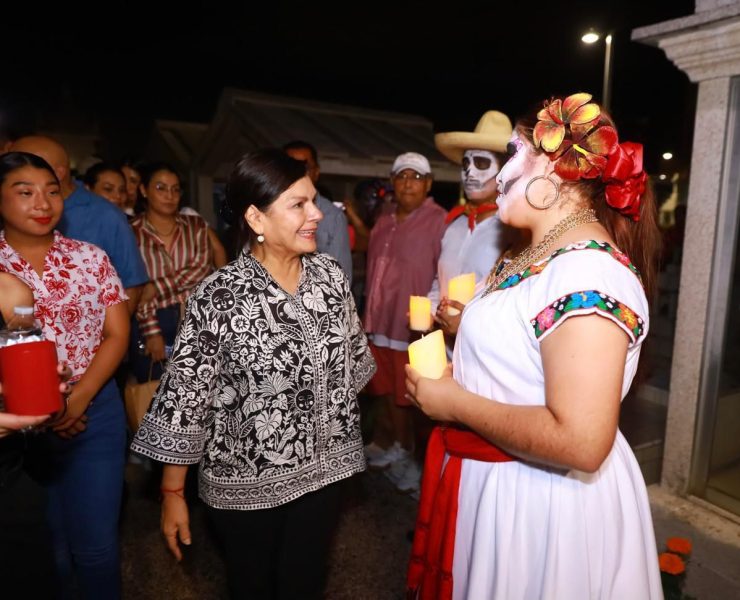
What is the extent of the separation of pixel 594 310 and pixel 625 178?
0.43 meters

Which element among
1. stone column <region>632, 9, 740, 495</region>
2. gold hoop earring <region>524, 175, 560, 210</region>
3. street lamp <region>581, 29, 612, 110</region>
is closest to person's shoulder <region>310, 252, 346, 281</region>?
gold hoop earring <region>524, 175, 560, 210</region>

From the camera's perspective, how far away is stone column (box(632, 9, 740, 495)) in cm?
316

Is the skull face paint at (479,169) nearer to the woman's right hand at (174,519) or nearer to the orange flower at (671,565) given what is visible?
the orange flower at (671,565)

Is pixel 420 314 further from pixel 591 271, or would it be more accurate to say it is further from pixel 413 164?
pixel 413 164

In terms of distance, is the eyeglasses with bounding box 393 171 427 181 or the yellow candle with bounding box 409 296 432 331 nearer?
the yellow candle with bounding box 409 296 432 331

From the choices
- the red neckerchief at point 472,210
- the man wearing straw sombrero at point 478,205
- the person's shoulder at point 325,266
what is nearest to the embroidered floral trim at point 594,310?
the person's shoulder at point 325,266

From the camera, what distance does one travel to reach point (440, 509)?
1754 mm

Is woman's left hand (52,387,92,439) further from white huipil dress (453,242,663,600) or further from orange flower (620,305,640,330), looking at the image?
orange flower (620,305,640,330)

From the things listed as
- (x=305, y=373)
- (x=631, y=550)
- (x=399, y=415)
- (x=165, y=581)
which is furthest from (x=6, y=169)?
(x=399, y=415)

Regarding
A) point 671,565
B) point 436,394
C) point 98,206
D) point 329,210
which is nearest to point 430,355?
point 436,394

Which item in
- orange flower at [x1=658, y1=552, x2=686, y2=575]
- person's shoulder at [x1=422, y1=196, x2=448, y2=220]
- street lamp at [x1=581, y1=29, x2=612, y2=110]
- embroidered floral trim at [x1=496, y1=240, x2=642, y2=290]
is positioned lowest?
orange flower at [x1=658, y1=552, x2=686, y2=575]

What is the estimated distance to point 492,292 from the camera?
160 cm

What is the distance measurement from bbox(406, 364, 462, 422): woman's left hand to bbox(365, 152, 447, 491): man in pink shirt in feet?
8.55

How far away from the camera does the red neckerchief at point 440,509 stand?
5.46ft
